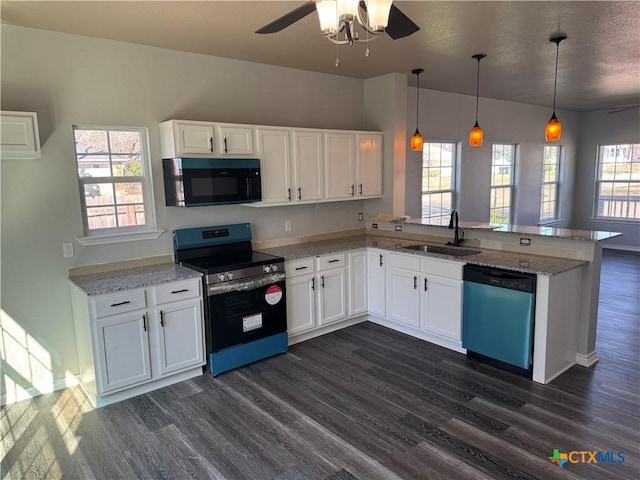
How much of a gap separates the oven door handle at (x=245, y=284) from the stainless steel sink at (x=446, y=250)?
1.42m

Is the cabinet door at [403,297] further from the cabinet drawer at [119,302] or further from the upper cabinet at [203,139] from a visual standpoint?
the cabinet drawer at [119,302]

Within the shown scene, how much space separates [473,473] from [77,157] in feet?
11.6

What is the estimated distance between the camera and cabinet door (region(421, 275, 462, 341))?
387cm

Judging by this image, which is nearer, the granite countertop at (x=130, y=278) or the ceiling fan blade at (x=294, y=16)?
the ceiling fan blade at (x=294, y=16)

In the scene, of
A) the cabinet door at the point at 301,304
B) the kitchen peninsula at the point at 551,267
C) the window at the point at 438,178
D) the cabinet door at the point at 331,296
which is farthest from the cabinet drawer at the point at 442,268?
the window at the point at 438,178

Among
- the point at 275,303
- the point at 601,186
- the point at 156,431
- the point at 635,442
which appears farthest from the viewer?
the point at 601,186

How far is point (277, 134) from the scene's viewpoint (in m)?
4.18

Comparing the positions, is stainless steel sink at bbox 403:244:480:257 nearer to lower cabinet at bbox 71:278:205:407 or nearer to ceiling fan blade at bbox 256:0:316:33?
lower cabinet at bbox 71:278:205:407

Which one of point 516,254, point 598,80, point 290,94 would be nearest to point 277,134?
point 290,94

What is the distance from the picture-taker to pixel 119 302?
3.12 m

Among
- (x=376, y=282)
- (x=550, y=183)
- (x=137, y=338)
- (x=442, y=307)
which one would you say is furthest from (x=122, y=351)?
(x=550, y=183)

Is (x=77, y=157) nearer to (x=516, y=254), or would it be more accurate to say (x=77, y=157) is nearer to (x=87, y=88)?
(x=87, y=88)

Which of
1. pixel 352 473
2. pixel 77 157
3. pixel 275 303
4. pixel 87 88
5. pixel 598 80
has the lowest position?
pixel 352 473

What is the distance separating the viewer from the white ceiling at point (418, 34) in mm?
2867
